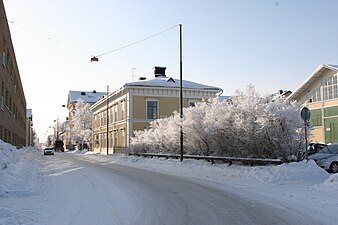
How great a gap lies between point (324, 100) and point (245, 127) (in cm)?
Answer: 2706

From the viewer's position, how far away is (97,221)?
363 inches

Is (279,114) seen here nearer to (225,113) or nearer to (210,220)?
(225,113)

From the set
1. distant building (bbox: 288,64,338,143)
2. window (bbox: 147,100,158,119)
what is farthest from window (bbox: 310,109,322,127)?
window (bbox: 147,100,158,119)

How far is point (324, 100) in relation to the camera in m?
45.2

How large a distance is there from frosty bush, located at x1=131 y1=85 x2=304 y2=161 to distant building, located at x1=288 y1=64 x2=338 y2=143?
64.7 feet

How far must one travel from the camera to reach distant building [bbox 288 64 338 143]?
4347 centimetres

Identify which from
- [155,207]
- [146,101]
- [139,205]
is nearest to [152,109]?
[146,101]

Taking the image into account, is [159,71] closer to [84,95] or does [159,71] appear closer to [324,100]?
[324,100]

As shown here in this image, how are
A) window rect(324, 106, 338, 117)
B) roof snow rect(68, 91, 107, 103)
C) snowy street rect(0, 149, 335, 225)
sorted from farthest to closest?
roof snow rect(68, 91, 107, 103) → window rect(324, 106, 338, 117) → snowy street rect(0, 149, 335, 225)

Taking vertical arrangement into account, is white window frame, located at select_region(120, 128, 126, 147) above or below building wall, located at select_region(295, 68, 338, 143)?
below

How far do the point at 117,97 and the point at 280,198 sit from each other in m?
45.0

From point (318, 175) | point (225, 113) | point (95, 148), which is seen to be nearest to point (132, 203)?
point (318, 175)

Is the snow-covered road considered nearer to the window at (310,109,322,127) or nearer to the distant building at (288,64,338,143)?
the distant building at (288,64,338,143)

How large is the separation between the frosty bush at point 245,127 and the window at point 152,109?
21.5 meters
